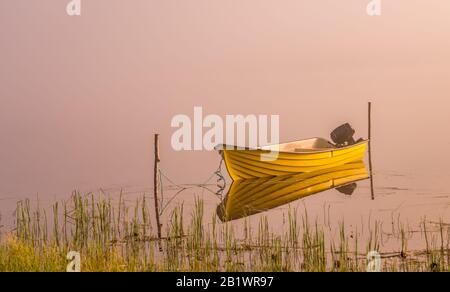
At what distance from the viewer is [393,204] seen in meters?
17.6

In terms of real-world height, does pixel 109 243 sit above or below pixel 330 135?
below

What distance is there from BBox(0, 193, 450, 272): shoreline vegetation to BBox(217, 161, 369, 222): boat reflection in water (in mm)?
3593

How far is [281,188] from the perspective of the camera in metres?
21.1

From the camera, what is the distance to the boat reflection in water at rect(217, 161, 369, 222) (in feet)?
55.6

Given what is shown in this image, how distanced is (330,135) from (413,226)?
1502 cm

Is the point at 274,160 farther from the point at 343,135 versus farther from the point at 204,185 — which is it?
the point at 343,135

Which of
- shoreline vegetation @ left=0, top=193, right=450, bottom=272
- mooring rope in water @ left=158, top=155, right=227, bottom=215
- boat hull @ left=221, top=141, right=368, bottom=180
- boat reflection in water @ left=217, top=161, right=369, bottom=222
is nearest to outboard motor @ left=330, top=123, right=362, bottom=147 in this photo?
boat reflection in water @ left=217, top=161, right=369, bottom=222

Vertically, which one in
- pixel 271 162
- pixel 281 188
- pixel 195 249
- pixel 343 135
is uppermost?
pixel 343 135

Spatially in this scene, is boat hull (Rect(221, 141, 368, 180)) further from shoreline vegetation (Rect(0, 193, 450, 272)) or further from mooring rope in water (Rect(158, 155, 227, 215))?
shoreline vegetation (Rect(0, 193, 450, 272))

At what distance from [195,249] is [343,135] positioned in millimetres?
18641

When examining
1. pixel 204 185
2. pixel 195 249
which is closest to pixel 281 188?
pixel 204 185

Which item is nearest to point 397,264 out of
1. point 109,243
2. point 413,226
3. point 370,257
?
point 370,257
